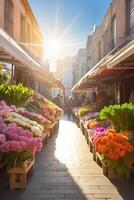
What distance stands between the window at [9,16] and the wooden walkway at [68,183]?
9.18m

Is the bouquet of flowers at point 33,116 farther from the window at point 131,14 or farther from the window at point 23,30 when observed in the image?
the window at point 23,30

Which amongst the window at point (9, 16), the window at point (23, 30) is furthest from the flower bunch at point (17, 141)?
the window at point (23, 30)

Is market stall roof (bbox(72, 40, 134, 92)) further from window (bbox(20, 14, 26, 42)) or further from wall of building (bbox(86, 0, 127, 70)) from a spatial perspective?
window (bbox(20, 14, 26, 42))

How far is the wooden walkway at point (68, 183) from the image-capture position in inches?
234

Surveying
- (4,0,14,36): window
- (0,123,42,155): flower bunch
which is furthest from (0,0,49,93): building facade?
(0,123,42,155): flower bunch

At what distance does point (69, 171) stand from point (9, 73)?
5.60m

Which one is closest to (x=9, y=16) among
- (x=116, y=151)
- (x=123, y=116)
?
(x=123, y=116)

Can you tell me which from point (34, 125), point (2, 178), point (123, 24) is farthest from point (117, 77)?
point (2, 178)

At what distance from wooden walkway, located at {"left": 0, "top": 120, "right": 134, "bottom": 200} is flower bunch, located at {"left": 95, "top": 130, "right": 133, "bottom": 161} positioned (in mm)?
454

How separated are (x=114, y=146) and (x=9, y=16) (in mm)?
12213

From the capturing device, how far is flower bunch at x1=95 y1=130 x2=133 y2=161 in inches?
276

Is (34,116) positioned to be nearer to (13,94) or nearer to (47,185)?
(13,94)

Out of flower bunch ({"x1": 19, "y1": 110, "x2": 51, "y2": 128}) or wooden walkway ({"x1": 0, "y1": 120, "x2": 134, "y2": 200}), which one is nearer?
wooden walkway ({"x1": 0, "y1": 120, "x2": 134, "y2": 200})

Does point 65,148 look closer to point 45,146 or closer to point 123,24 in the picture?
point 45,146
